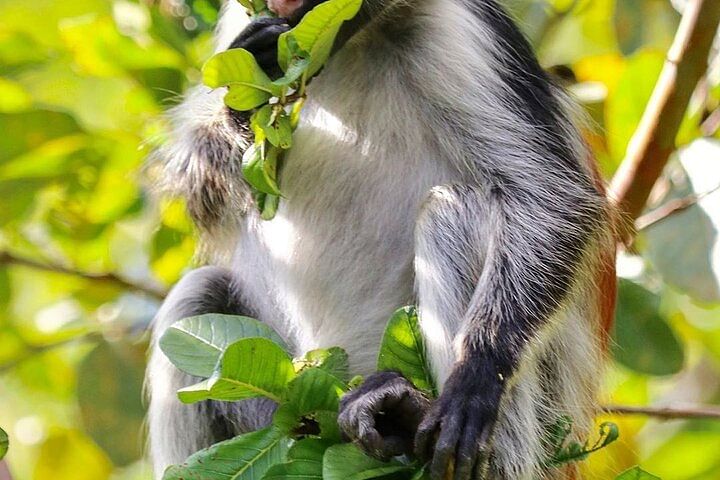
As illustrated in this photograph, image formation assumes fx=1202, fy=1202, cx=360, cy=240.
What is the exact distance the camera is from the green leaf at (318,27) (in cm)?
278

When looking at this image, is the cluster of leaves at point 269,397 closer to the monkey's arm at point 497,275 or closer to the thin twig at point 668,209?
the monkey's arm at point 497,275

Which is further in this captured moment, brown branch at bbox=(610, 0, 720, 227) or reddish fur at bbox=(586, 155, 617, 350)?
brown branch at bbox=(610, 0, 720, 227)

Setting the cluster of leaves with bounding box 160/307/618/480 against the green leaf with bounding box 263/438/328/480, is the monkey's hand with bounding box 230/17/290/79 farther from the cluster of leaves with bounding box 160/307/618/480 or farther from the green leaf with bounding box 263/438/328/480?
the green leaf with bounding box 263/438/328/480

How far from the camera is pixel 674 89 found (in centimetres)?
388

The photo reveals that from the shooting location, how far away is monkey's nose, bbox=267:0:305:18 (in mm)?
3147

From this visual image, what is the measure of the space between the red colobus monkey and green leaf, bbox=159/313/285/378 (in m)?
0.62

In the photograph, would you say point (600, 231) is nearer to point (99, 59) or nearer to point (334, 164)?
point (334, 164)

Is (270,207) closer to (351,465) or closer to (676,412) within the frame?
(351,465)

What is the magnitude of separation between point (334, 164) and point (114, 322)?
5.41ft

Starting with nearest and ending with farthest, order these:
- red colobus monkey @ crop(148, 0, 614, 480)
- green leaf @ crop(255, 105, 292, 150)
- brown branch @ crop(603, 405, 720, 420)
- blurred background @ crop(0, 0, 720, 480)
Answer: green leaf @ crop(255, 105, 292, 150)
red colobus monkey @ crop(148, 0, 614, 480)
brown branch @ crop(603, 405, 720, 420)
blurred background @ crop(0, 0, 720, 480)

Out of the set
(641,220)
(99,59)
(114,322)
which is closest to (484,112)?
(641,220)

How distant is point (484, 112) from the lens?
3666mm

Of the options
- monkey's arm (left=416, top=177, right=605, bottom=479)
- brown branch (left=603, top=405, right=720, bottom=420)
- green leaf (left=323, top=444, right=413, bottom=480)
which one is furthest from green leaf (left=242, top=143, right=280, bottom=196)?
brown branch (left=603, top=405, right=720, bottom=420)

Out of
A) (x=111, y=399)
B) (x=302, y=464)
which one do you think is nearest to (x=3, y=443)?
(x=302, y=464)
